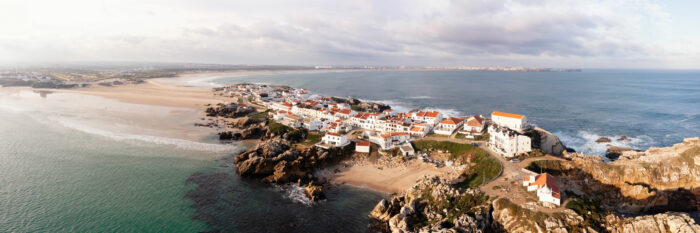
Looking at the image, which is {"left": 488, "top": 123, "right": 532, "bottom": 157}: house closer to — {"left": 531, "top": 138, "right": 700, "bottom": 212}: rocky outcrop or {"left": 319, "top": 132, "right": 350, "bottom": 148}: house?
{"left": 531, "top": 138, "right": 700, "bottom": 212}: rocky outcrop

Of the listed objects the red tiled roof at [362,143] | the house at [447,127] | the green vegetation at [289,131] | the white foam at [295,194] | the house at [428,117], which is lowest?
the white foam at [295,194]

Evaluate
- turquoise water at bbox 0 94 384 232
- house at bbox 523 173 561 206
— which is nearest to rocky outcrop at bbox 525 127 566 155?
house at bbox 523 173 561 206

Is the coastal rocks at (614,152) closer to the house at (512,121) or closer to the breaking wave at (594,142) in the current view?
the breaking wave at (594,142)

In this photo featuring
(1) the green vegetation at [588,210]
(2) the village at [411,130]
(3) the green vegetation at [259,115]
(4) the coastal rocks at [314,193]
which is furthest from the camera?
(3) the green vegetation at [259,115]

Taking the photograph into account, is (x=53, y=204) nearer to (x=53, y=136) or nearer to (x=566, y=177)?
(x=53, y=136)

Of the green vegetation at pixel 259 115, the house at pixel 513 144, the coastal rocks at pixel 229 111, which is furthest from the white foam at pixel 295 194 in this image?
the coastal rocks at pixel 229 111

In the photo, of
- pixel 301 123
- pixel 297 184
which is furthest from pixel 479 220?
pixel 301 123

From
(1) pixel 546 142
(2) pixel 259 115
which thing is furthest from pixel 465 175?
(2) pixel 259 115
